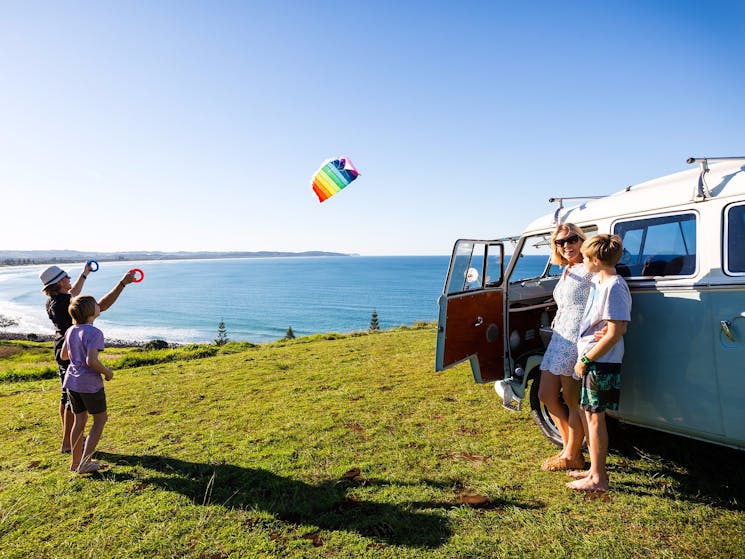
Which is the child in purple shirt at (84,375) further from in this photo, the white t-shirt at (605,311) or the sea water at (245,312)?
the sea water at (245,312)

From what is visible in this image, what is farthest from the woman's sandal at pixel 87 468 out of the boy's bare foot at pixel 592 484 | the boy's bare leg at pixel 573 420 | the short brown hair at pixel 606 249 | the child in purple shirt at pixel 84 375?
the short brown hair at pixel 606 249

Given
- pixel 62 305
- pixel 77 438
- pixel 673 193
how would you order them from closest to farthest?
pixel 673 193, pixel 77 438, pixel 62 305

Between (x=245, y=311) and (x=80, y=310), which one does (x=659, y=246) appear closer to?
(x=80, y=310)

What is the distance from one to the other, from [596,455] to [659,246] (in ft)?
6.48

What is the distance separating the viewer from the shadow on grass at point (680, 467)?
359 centimetres

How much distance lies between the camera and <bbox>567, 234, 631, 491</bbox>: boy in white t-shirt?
10.9ft

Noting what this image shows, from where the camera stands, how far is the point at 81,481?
4117 mm

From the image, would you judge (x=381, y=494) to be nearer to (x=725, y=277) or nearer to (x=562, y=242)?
(x=562, y=242)

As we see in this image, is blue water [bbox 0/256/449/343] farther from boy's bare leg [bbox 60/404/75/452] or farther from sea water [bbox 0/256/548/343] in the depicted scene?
boy's bare leg [bbox 60/404/75/452]

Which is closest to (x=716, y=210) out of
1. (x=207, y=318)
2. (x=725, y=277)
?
(x=725, y=277)

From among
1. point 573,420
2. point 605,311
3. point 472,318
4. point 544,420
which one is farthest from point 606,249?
point 544,420

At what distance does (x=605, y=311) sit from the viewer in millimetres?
3352

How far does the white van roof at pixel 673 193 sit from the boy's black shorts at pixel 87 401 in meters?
5.37

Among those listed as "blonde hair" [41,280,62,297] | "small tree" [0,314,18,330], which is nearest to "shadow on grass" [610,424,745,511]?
"blonde hair" [41,280,62,297]
